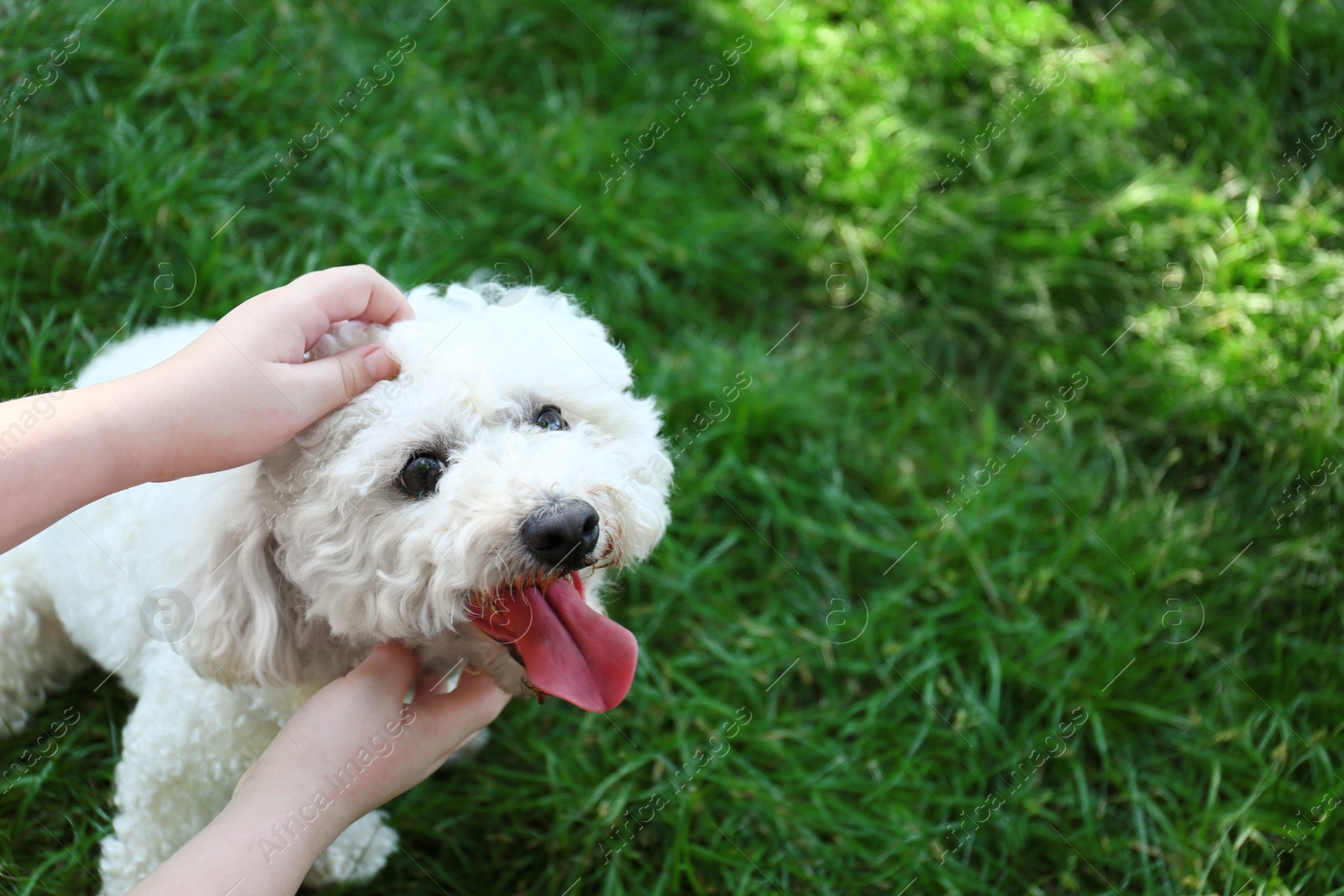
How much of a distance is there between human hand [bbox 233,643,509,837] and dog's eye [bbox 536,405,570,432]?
0.46 m

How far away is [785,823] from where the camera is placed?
2166mm

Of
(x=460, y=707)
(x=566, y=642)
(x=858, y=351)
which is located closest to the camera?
(x=566, y=642)

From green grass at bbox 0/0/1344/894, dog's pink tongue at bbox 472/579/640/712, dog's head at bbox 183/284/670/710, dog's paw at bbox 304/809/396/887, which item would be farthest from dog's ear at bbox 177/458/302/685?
green grass at bbox 0/0/1344/894

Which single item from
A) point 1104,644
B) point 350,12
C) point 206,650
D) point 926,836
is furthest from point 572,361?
point 350,12

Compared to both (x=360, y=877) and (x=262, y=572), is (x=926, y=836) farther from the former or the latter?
(x=262, y=572)

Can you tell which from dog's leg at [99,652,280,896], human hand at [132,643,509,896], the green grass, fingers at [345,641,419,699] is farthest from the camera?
the green grass

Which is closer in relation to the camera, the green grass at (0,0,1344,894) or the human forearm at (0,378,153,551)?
the human forearm at (0,378,153,551)

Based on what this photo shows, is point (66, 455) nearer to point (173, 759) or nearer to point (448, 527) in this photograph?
point (448, 527)

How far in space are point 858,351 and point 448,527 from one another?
1881 millimetres

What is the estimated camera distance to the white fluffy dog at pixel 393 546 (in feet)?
4.73

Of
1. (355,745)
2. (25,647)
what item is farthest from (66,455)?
(25,647)

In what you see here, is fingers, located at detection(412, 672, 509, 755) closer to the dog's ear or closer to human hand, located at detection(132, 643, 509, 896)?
human hand, located at detection(132, 643, 509, 896)

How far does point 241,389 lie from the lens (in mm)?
1392

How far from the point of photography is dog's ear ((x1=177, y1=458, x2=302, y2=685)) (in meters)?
1.49
